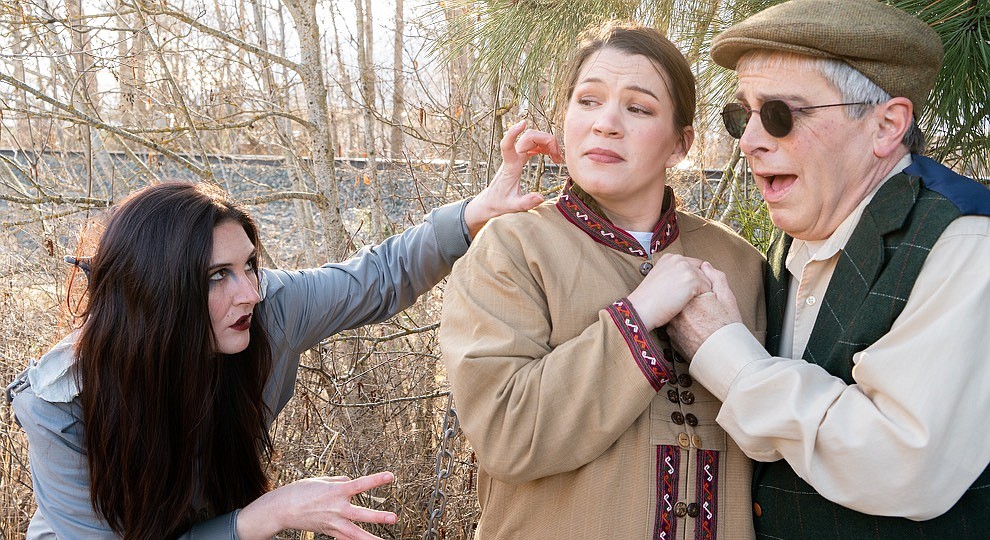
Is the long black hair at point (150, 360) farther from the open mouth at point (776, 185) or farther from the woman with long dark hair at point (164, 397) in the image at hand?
the open mouth at point (776, 185)

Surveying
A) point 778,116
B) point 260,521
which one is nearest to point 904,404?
point 778,116

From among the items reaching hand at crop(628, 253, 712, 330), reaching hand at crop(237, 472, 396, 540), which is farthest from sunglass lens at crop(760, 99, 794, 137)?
reaching hand at crop(237, 472, 396, 540)

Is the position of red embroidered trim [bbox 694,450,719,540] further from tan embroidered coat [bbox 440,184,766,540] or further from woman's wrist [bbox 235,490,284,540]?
woman's wrist [bbox 235,490,284,540]

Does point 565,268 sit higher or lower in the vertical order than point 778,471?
higher

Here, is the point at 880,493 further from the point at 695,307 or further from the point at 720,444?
the point at 695,307

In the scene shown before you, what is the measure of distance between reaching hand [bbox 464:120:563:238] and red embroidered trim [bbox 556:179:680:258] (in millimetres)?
274

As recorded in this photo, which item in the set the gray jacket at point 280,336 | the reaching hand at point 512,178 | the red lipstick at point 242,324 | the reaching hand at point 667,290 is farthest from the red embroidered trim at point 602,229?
the red lipstick at point 242,324

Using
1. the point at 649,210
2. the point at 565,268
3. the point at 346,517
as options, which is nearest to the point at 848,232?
the point at 649,210

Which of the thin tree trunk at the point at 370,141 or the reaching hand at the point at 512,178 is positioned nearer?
the reaching hand at the point at 512,178

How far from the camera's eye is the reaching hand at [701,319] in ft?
6.57

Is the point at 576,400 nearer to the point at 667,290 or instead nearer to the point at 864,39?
the point at 667,290

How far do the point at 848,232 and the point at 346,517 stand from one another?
1500 millimetres

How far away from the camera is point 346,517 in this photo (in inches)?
87.9

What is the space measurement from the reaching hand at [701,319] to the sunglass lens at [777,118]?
41 cm
